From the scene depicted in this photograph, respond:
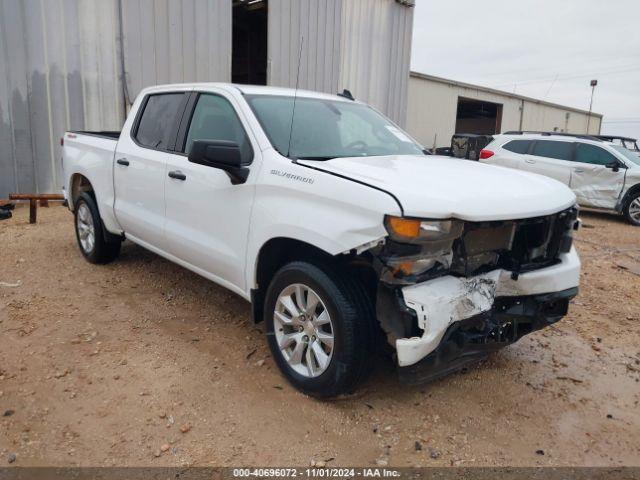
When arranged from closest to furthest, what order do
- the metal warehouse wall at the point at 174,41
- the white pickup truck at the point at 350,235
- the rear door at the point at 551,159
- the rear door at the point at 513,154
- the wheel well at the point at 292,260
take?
the white pickup truck at the point at 350,235 → the wheel well at the point at 292,260 → the metal warehouse wall at the point at 174,41 → the rear door at the point at 551,159 → the rear door at the point at 513,154

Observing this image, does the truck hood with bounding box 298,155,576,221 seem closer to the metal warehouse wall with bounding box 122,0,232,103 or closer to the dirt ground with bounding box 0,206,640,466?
the dirt ground with bounding box 0,206,640,466

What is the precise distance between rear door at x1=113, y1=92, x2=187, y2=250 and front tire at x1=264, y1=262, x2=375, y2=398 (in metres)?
1.52

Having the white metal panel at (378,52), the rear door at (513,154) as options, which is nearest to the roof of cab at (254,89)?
the rear door at (513,154)

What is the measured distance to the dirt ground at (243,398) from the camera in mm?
2627

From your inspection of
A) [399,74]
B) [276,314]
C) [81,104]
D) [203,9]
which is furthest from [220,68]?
[276,314]

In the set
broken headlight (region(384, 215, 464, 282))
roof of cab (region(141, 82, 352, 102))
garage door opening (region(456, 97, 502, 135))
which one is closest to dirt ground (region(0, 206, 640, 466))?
broken headlight (region(384, 215, 464, 282))

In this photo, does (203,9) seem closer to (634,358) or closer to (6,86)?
(6,86)

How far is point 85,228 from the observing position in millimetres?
5496

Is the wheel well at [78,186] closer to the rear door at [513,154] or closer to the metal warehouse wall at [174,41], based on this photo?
the metal warehouse wall at [174,41]

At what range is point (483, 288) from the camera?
2738 mm

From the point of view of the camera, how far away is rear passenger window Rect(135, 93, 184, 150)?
165 inches

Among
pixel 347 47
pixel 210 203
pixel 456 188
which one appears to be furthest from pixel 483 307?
pixel 347 47

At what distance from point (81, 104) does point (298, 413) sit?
305 inches

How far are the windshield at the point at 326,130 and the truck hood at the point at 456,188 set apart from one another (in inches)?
10.6
